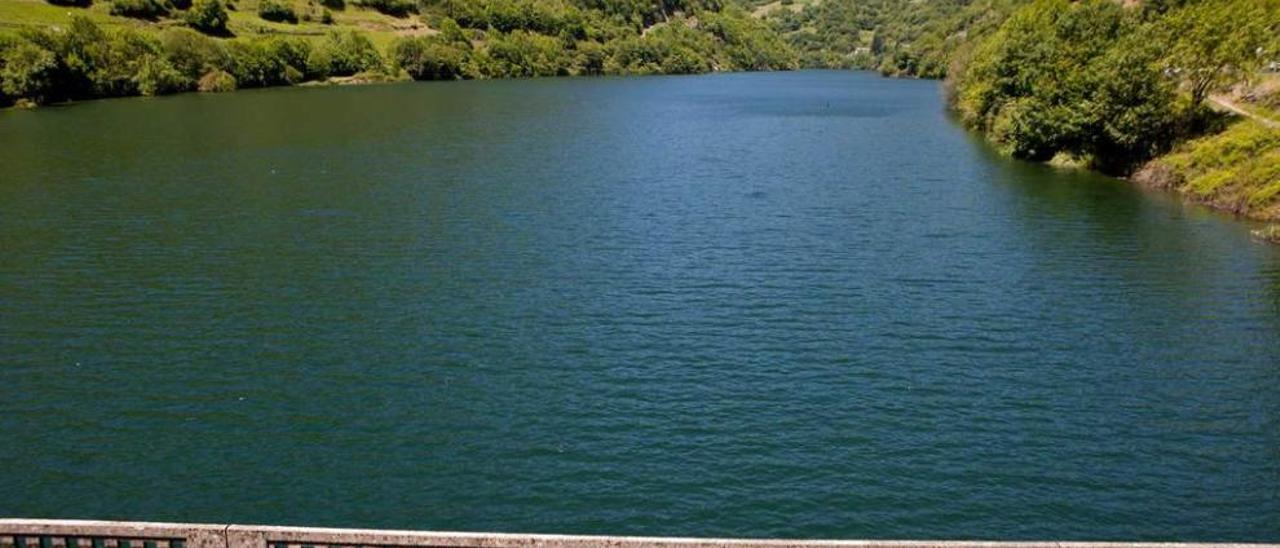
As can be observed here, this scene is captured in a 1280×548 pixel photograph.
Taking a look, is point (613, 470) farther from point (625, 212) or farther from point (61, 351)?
point (625, 212)

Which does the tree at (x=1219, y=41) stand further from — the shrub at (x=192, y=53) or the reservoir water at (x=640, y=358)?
the shrub at (x=192, y=53)

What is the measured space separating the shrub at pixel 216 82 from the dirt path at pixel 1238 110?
174802 millimetres

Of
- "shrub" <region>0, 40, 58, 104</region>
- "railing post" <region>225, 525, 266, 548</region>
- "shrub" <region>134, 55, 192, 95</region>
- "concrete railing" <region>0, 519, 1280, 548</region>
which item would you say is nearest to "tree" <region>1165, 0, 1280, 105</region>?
"concrete railing" <region>0, 519, 1280, 548</region>

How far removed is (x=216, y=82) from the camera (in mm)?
191250

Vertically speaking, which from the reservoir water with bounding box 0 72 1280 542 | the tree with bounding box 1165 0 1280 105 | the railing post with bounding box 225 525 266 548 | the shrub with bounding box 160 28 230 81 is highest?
the tree with bounding box 1165 0 1280 105

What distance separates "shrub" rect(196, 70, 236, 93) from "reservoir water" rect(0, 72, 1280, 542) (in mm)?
115553

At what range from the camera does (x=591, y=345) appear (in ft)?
141

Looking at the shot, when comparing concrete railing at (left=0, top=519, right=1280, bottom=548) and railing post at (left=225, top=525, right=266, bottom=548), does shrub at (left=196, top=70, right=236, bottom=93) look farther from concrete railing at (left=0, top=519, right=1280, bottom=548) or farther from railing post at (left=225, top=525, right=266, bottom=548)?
railing post at (left=225, top=525, right=266, bottom=548)

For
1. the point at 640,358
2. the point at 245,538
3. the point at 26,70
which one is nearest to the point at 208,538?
the point at 245,538

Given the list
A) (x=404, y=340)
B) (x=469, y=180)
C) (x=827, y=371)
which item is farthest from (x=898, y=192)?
(x=404, y=340)

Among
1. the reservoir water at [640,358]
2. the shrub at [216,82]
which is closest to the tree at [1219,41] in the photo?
the reservoir water at [640,358]

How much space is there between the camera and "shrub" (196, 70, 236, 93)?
623ft

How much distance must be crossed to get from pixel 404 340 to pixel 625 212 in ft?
106

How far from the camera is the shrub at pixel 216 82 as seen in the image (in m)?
190
